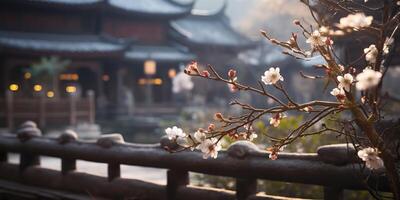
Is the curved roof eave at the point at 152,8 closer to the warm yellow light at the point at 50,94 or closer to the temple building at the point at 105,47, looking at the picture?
the temple building at the point at 105,47

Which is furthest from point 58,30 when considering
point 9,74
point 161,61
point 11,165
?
point 11,165

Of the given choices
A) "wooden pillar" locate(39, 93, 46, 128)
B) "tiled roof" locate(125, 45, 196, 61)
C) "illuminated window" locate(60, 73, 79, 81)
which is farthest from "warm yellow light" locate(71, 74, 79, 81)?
"wooden pillar" locate(39, 93, 46, 128)

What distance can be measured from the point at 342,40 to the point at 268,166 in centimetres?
314

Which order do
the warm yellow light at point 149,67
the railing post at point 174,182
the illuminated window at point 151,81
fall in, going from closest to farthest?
the railing post at point 174,182 → the warm yellow light at point 149,67 → the illuminated window at point 151,81

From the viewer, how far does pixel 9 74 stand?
23.8m

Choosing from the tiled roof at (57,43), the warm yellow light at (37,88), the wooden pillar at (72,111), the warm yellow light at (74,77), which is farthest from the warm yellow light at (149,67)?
the wooden pillar at (72,111)

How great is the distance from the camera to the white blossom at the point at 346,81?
2672 millimetres

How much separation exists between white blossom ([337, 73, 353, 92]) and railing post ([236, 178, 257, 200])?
2.20 metres

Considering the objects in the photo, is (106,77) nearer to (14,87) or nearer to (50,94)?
(14,87)

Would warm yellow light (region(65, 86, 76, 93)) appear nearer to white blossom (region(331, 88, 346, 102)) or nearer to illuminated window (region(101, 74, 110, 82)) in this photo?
illuminated window (region(101, 74, 110, 82))

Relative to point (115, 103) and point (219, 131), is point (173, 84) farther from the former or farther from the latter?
point (219, 131)

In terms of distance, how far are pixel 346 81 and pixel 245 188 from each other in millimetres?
2269

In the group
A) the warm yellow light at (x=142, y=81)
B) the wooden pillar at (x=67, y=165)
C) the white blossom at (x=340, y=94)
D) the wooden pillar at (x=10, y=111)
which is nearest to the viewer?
the white blossom at (x=340, y=94)

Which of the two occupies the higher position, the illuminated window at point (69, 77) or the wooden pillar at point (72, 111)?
the illuminated window at point (69, 77)
